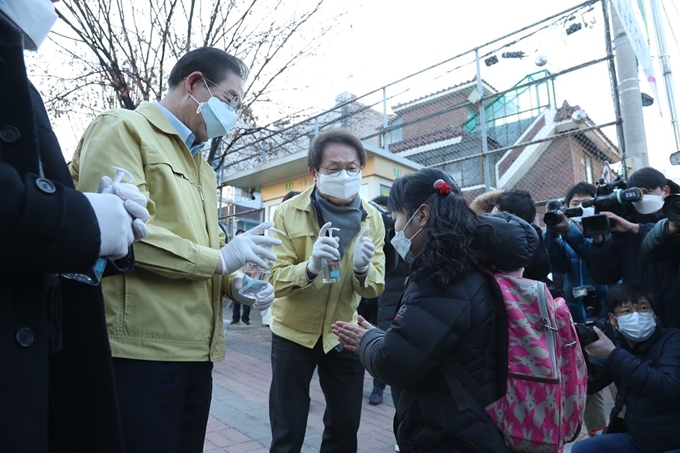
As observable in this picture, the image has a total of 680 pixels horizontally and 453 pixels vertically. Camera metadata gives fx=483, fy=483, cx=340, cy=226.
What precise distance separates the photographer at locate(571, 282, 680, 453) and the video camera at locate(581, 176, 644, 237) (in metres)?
0.41

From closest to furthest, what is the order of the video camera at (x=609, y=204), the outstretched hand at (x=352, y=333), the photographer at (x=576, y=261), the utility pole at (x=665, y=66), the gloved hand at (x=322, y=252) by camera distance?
the outstretched hand at (x=352, y=333) < the gloved hand at (x=322, y=252) < the video camera at (x=609, y=204) < the photographer at (x=576, y=261) < the utility pole at (x=665, y=66)

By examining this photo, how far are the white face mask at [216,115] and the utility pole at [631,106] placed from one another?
16.5 ft

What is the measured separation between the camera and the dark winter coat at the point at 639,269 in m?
2.86

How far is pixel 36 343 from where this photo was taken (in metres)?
0.90

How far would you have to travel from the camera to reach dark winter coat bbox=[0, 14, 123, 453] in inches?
33.5

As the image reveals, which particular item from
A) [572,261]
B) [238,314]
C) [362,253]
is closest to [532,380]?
[362,253]

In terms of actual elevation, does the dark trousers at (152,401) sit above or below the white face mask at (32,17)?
below

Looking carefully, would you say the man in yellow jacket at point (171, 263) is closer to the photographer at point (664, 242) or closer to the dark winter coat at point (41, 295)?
the dark winter coat at point (41, 295)

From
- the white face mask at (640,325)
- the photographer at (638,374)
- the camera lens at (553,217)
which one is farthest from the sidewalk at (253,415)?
the camera lens at (553,217)

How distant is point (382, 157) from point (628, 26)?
4162 millimetres

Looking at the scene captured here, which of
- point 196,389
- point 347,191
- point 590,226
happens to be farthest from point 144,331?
point 590,226

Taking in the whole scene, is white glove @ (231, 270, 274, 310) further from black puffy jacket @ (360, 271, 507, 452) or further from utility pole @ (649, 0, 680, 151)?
utility pole @ (649, 0, 680, 151)

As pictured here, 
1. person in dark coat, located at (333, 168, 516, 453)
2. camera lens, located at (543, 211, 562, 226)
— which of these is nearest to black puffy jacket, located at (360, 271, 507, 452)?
person in dark coat, located at (333, 168, 516, 453)

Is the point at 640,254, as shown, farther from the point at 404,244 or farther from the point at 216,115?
the point at 216,115
